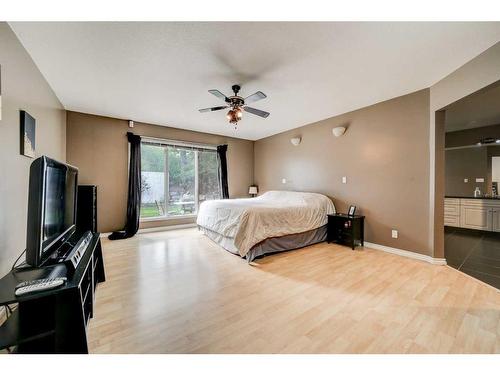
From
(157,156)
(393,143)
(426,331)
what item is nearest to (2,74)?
(157,156)

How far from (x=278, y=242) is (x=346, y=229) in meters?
1.25

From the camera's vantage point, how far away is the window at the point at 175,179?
4.68 metres

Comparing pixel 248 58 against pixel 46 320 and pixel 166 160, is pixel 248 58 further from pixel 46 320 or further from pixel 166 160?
pixel 166 160

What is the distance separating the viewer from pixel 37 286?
106cm

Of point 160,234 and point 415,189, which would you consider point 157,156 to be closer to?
point 160,234

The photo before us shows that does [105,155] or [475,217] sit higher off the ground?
[105,155]

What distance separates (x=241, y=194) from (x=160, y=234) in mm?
2463

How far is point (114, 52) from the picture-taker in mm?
2059

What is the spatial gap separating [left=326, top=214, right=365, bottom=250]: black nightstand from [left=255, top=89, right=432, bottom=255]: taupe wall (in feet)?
0.51

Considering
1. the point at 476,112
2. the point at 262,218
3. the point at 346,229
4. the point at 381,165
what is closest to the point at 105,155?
the point at 262,218

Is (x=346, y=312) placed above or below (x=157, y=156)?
below

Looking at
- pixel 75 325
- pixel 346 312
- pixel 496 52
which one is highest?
pixel 496 52

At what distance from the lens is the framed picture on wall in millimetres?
1864

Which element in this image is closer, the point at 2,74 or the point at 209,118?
the point at 2,74
